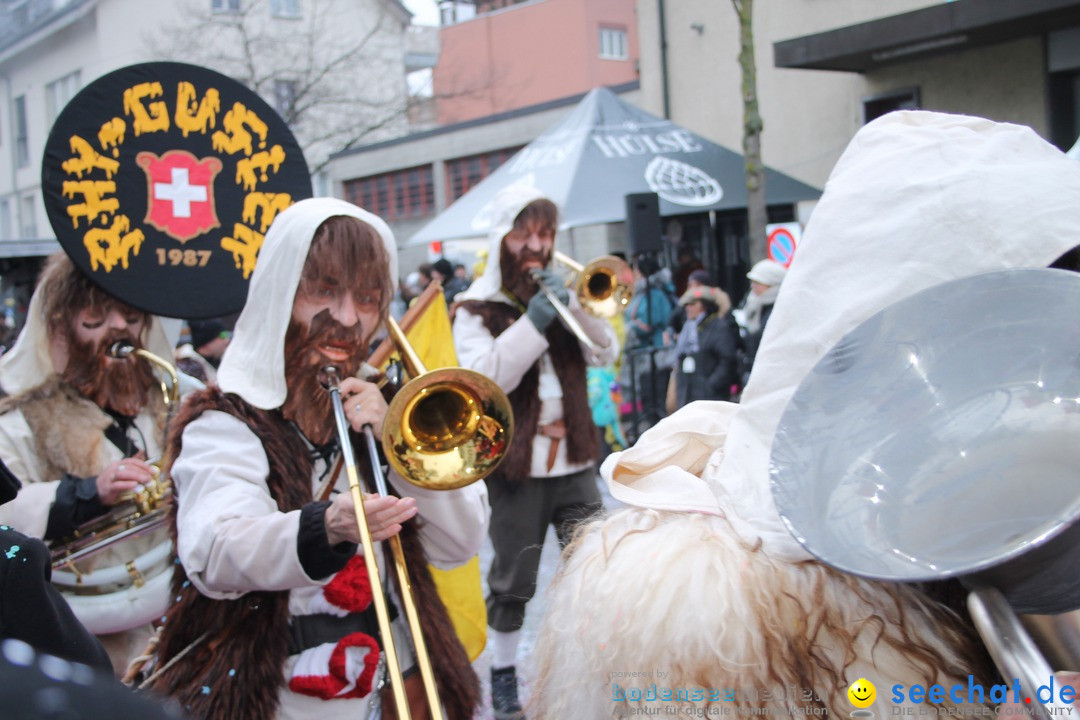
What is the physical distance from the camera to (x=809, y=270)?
125 cm

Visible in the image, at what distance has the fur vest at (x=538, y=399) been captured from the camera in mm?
3924

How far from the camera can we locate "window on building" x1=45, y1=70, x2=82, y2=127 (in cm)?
2377

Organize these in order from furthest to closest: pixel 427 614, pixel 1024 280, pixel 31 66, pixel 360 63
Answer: pixel 31 66
pixel 360 63
pixel 427 614
pixel 1024 280

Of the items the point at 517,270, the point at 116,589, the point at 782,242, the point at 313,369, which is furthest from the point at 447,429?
the point at 782,242

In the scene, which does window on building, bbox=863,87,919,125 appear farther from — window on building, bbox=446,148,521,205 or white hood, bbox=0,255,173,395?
white hood, bbox=0,255,173,395

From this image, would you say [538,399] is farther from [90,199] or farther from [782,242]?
[782,242]

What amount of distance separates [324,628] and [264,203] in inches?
62.7

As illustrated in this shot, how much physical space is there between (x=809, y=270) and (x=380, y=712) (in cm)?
133

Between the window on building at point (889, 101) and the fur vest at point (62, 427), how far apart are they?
11.2 m

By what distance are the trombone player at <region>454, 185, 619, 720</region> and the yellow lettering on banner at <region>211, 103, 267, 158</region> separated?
4.32ft

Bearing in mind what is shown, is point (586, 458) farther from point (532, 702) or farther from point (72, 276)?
point (532, 702)

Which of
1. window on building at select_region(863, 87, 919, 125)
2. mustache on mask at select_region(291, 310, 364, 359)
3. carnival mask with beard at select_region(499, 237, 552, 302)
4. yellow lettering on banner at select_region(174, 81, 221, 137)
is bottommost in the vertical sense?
mustache on mask at select_region(291, 310, 364, 359)

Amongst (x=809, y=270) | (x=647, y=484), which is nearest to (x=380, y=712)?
(x=647, y=484)

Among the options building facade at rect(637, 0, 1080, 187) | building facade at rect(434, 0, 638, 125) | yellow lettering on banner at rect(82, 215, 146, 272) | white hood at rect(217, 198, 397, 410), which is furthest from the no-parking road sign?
building facade at rect(434, 0, 638, 125)
